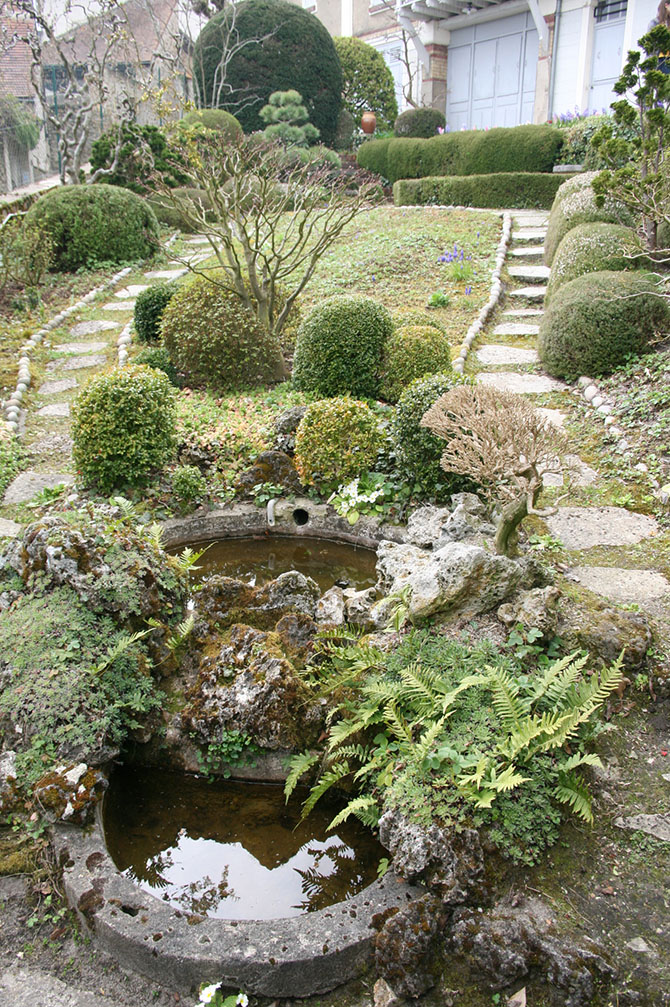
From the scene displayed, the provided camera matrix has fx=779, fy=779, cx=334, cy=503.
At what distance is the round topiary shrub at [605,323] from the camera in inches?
317

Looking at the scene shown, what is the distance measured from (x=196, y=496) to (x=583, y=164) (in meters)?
12.8

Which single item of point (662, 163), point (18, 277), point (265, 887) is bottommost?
point (265, 887)

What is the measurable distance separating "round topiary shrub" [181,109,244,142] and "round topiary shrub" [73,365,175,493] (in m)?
13.6

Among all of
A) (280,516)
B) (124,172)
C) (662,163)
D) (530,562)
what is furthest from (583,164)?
(530,562)

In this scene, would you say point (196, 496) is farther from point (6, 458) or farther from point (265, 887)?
point (265, 887)

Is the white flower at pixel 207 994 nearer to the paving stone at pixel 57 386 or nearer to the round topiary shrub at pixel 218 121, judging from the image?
the paving stone at pixel 57 386

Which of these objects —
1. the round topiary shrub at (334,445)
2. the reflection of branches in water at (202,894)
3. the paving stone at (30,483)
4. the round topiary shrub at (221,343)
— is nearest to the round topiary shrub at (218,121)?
the round topiary shrub at (221,343)

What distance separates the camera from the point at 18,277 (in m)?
12.1

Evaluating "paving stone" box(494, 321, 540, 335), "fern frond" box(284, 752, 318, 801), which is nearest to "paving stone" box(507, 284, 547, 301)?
"paving stone" box(494, 321, 540, 335)

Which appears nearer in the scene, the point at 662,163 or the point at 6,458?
the point at 6,458

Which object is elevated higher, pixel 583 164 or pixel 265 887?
pixel 583 164

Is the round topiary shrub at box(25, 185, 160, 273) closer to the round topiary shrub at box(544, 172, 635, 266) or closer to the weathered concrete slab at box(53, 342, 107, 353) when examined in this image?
the weathered concrete slab at box(53, 342, 107, 353)

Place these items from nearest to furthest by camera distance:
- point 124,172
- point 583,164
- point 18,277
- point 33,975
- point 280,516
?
point 33,975 < point 280,516 < point 18,277 < point 583,164 < point 124,172

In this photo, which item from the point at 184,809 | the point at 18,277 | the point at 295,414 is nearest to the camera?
the point at 184,809
